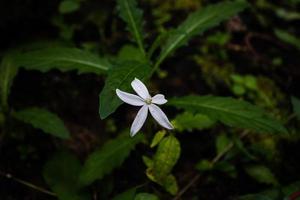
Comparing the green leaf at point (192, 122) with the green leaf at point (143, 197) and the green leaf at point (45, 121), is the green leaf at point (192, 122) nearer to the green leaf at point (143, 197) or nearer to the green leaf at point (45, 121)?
the green leaf at point (143, 197)

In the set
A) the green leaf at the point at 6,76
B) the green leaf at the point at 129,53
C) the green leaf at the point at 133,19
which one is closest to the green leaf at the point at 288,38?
the green leaf at the point at 129,53

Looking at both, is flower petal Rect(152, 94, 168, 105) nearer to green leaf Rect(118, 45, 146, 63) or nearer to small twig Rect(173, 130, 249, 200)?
small twig Rect(173, 130, 249, 200)

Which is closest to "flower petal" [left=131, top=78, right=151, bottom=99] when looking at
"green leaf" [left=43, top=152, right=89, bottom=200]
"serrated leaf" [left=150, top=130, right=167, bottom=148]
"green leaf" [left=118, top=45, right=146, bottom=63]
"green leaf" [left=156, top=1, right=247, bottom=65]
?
"serrated leaf" [left=150, top=130, right=167, bottom=148]

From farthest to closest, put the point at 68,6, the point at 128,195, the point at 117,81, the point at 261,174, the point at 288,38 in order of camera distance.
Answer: the point at 288,38 < the point at 68,6 < the point at 261,174 < the point at 128,195 < the point at 117,81

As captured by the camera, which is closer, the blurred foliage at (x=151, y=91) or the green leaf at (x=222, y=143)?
the blurred foliage at (x=151, y=91)

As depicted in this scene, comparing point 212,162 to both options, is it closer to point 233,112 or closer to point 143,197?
point 233,112

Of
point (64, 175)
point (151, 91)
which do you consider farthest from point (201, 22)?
point (64, 175)
